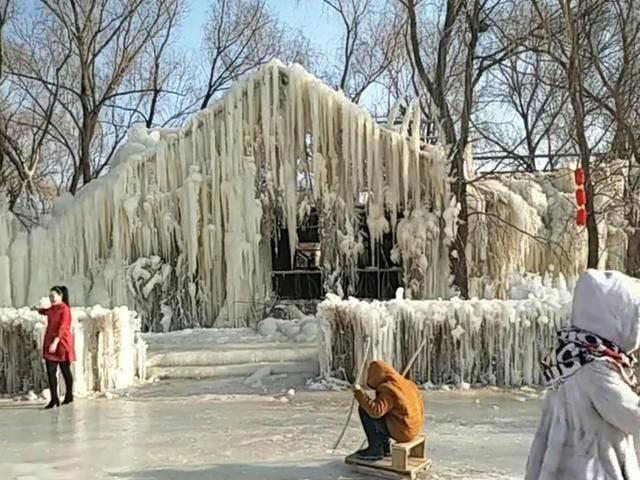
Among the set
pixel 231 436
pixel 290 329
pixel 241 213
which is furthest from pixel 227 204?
pixel 231 436

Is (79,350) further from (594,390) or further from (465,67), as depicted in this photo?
(465,67)

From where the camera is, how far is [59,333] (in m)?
11.4

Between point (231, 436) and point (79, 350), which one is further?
point (79, 350)

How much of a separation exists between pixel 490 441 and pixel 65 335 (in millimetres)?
5811

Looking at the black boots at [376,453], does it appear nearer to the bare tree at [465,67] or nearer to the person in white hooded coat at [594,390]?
the person in white hooded coat at [594,390]

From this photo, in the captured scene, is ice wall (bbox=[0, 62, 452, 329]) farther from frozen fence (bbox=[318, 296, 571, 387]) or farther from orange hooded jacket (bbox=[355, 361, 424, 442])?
orange hooded jacket (bbox=[355, 361, 424, 442])

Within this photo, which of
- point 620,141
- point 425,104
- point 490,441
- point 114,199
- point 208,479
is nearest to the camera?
point 208,479

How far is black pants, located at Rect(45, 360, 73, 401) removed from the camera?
11297 millimetres

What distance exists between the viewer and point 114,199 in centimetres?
1788

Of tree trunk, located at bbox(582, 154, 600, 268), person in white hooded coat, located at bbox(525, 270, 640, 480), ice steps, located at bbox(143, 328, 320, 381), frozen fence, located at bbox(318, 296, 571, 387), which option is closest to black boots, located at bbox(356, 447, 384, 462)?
person in white hooded coat, located at bbox(525, 270, 640, 480)

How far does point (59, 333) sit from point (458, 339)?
5.63 meters

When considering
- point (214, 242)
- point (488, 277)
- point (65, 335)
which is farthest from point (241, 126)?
point (65, 335)

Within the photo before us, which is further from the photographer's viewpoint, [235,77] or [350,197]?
[235,77]

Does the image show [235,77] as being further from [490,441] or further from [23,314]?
[490,441]
